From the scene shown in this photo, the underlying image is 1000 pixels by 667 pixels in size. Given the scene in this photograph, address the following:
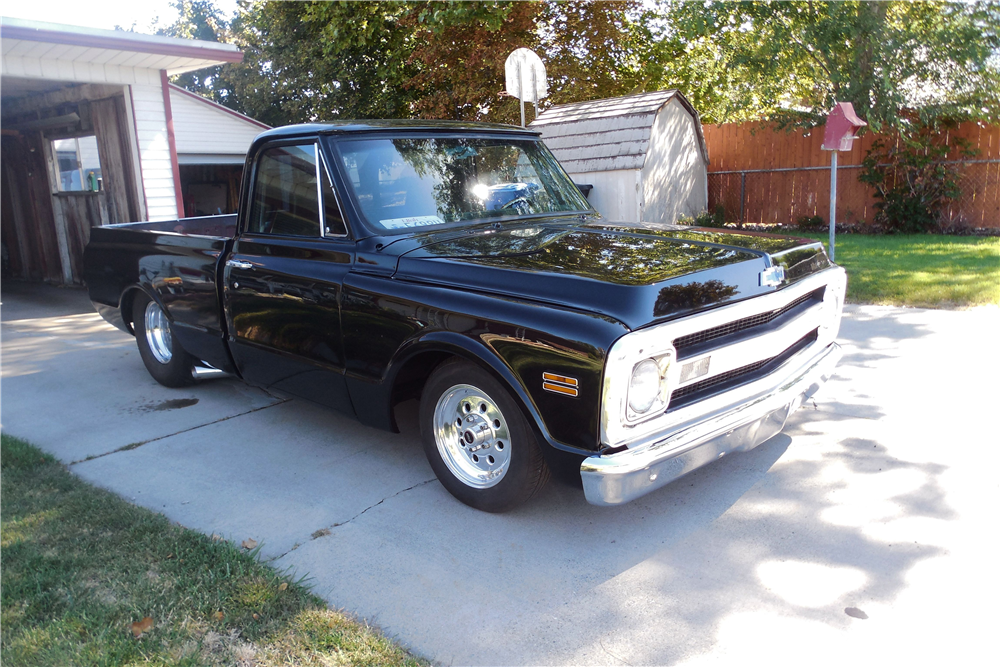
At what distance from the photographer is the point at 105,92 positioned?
1024 cm

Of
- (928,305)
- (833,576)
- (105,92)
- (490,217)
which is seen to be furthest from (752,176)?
(833,576)

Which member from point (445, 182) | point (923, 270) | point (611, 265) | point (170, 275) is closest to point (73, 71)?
point (170, 275)

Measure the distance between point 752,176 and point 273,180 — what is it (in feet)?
47.1

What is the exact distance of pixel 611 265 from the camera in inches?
131

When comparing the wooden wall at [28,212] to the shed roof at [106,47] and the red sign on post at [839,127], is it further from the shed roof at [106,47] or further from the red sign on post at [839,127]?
the red sign on post at [839,127]

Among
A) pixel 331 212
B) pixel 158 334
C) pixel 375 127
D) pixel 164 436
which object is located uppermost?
pixel 375 127

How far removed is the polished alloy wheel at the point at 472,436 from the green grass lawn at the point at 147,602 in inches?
38.0

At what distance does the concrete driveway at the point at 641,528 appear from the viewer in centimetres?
272

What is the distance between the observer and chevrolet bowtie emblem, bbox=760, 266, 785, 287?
11.4 feet

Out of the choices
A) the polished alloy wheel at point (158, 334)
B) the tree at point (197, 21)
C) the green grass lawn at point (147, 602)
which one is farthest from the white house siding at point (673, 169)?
the tree at point (197, 21)

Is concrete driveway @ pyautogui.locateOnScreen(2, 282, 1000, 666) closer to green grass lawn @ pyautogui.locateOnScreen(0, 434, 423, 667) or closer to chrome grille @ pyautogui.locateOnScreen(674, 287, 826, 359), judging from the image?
green grass lawn @ pyautogui.locateOnScreen(0, 434, 423, 667)

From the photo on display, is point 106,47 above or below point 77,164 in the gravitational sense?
above

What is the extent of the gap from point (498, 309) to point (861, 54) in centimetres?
1394

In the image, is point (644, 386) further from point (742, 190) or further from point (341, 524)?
point (742, 190)
